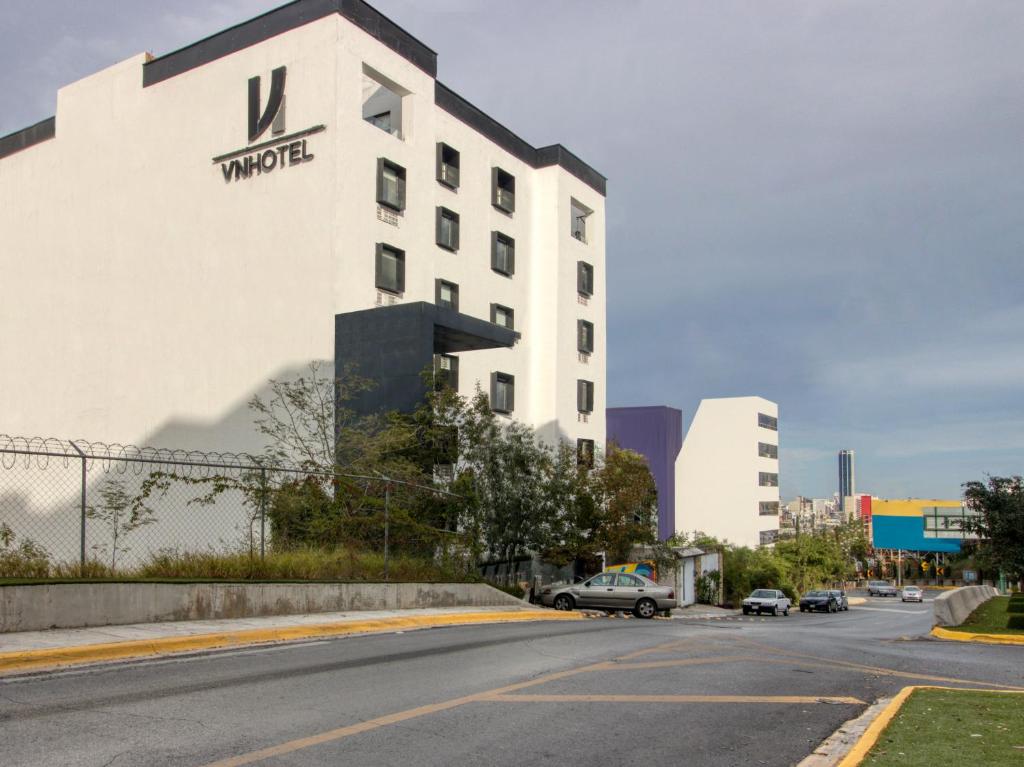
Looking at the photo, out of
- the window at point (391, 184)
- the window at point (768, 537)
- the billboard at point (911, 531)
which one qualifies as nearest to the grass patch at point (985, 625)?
the window at point (391, 184)

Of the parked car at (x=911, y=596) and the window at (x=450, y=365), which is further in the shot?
the parked car at (x=911, y=596)

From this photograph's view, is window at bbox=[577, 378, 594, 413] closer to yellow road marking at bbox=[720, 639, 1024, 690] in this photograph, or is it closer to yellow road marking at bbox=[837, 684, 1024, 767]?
yellow road marking at bbox=[720, 639, 1024, 690]

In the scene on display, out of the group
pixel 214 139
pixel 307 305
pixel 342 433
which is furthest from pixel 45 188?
pixel 342 433

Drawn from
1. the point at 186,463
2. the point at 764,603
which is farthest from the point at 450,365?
the point at 764,603

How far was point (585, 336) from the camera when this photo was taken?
45.6m

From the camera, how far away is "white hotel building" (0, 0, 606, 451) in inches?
1222

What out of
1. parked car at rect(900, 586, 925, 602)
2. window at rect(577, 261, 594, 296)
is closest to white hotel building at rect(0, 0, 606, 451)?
window at rect(577, 261, 594, 296)

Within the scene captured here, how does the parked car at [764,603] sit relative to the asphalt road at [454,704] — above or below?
below

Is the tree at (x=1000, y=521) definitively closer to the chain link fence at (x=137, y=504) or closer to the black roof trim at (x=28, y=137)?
the chain link fence at (x=137, y=504)

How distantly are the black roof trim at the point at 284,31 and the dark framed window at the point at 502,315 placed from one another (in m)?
9.63

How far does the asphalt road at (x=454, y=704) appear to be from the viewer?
7031 mm

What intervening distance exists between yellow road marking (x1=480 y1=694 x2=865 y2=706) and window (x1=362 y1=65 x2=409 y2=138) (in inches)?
1068

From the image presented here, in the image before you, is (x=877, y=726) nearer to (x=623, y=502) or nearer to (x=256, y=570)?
(x=256, y=570)

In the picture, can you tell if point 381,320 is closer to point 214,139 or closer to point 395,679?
point 214,139
